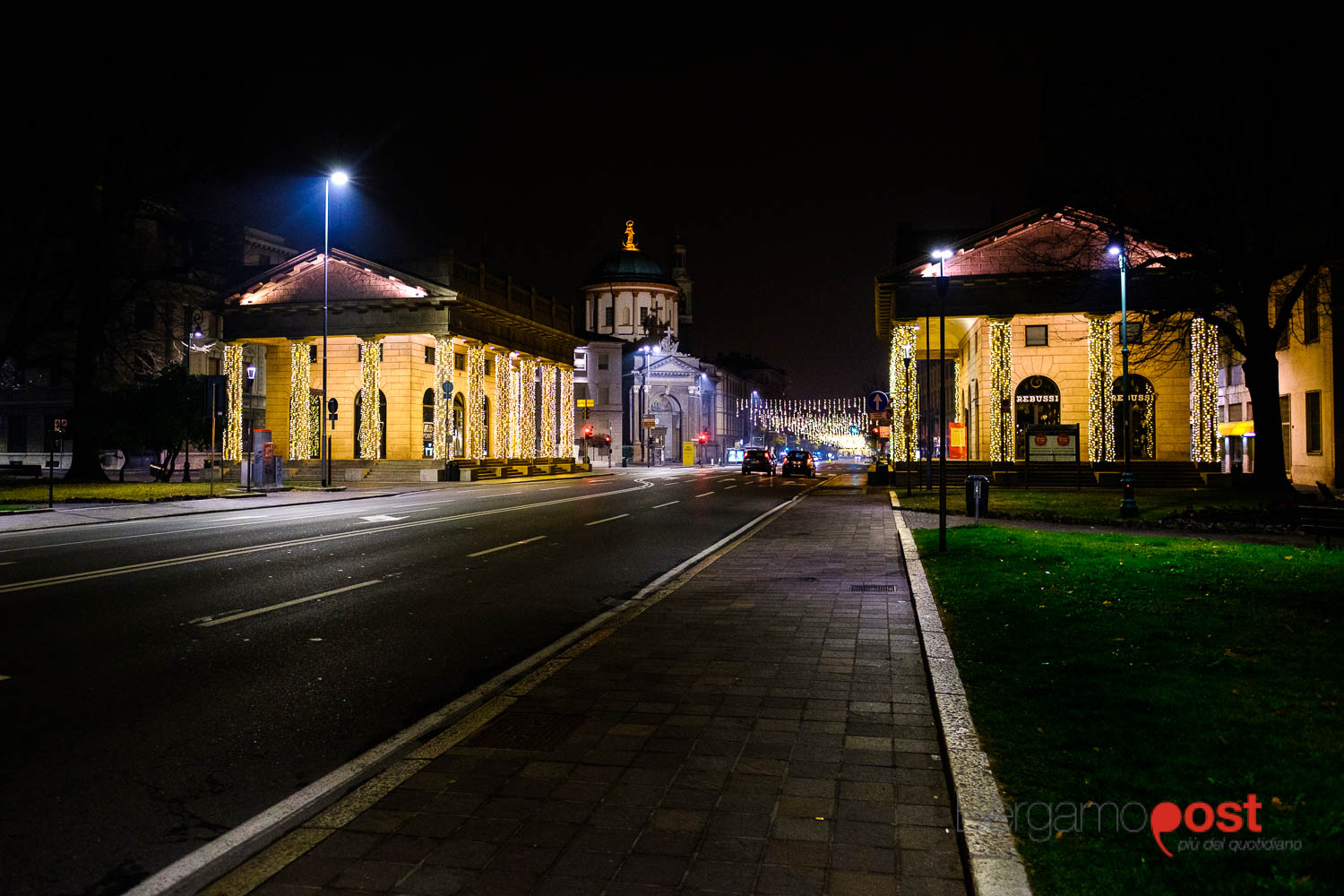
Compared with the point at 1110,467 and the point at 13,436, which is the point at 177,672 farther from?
the point at 13,436

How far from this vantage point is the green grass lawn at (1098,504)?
20.5 m

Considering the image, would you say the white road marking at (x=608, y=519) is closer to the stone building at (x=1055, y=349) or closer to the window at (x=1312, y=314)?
the stone building at (x=1055, y=349)

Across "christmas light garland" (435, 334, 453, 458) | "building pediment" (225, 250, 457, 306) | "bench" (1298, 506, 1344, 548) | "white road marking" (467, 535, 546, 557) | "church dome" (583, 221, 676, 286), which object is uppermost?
"church dome" (583, 221, 676, 286)

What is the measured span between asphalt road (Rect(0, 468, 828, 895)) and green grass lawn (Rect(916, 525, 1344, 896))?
3.70 meters

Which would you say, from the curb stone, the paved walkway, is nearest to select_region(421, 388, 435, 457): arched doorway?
the paved walkway

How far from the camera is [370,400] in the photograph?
4988 cm

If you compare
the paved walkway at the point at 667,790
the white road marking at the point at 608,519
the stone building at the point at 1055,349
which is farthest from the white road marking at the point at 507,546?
the stone building at the point at 1055,349

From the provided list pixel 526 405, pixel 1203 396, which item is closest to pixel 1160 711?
pixel 1203 396

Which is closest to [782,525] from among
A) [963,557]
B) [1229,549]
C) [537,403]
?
[963,557]

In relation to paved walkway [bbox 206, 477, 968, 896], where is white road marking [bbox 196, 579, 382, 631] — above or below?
above

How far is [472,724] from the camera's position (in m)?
5.63

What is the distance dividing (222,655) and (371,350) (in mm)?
45207

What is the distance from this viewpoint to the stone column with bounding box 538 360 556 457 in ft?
213

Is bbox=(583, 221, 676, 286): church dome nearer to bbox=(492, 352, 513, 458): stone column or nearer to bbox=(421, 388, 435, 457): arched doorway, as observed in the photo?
bbox=(492, 352, 513, 458): stone column
